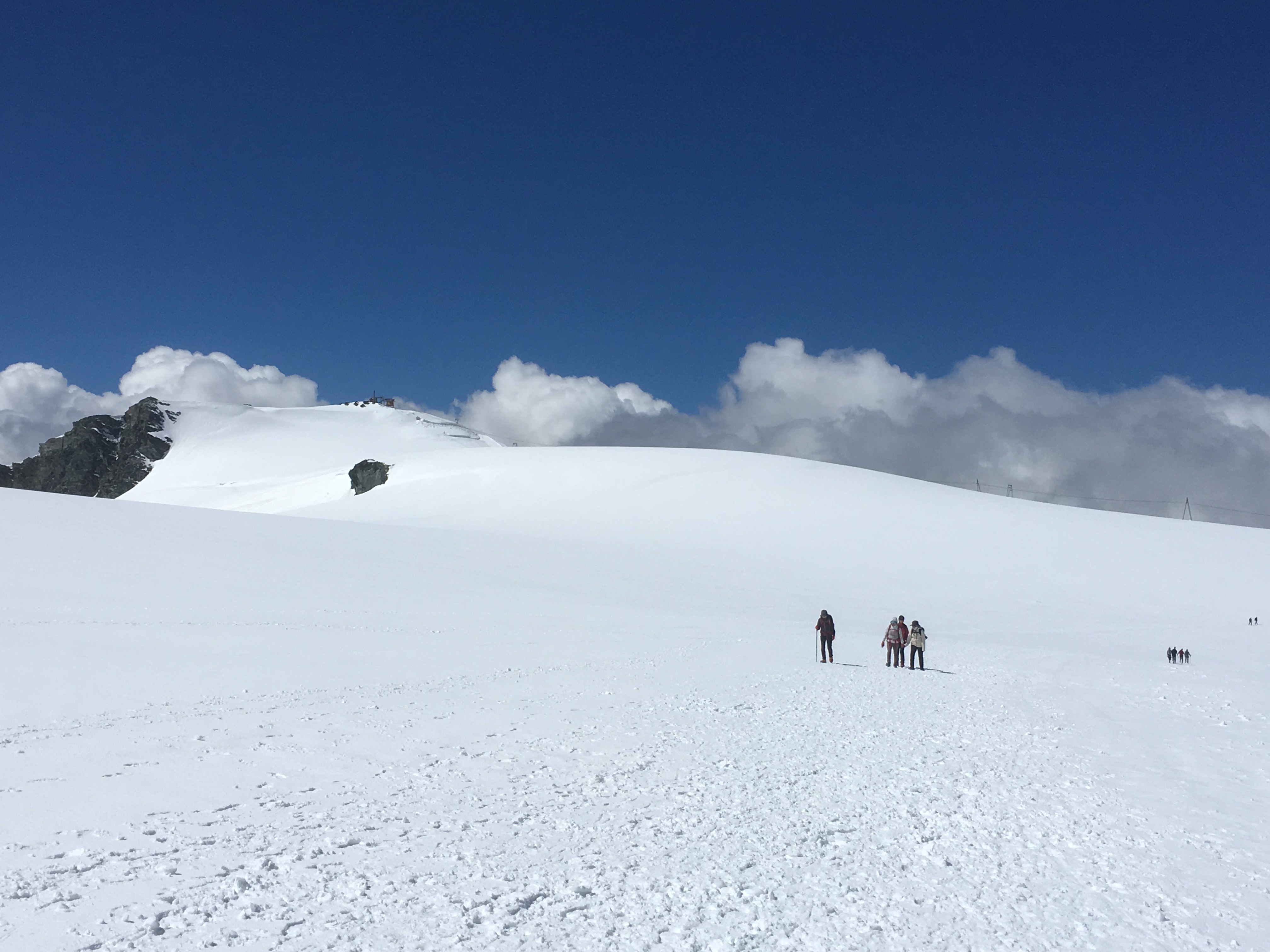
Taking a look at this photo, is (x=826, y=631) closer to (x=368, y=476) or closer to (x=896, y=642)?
(x=896, y=642)

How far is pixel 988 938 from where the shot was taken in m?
4.81

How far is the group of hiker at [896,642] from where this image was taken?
17406 mm

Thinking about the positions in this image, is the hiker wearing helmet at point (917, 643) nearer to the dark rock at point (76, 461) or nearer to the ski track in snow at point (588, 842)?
the ski track in snow at point (588, 842)

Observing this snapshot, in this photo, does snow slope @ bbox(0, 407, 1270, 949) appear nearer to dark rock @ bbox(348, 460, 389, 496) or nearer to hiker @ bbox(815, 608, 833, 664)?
hiker @ bbox(815, 608, 833, 664)

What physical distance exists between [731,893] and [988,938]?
1.62 metres

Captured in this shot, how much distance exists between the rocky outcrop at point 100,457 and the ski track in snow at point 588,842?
124 meters

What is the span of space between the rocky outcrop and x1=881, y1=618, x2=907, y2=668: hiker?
12133 centimetres

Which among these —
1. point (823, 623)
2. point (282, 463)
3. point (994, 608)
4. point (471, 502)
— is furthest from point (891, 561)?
point (282, 463)

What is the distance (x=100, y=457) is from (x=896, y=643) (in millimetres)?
133086

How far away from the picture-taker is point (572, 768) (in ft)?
26.1

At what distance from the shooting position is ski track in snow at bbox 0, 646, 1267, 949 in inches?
187

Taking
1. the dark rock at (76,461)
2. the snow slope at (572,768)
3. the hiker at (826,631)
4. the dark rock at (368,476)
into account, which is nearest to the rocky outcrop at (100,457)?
the dark rock at (76,461)

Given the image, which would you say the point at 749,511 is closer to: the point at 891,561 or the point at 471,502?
the point at 891,561

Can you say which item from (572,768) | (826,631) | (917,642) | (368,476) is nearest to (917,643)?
(917,642)
